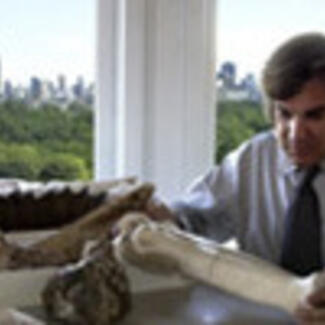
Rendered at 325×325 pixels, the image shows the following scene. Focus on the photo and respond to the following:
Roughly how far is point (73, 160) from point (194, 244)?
914 millimetres

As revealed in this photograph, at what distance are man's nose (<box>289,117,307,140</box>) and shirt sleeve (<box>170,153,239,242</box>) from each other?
0.29 meters

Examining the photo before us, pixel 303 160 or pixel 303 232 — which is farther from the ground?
pixel 303 160

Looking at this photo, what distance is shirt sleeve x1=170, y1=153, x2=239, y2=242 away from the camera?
1.91m

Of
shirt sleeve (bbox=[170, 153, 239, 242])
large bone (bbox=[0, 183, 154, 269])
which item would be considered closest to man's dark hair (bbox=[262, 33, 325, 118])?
shirt sleeve (bbox=[170, 153, 239, 242])

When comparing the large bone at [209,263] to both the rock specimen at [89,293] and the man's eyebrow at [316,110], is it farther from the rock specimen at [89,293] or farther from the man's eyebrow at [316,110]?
the man's eyebrow at [316,110]

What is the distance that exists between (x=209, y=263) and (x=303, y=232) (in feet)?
1.38

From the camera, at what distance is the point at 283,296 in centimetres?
132

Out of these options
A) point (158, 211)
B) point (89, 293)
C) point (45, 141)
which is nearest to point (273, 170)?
point (158, 211)

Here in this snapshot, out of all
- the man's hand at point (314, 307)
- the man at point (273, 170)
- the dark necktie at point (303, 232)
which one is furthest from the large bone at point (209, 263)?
the dark necktie at point (303, 232)

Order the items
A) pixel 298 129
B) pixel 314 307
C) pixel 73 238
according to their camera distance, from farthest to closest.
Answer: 1. pixel 298 129
2. pixel 73 238
3. pixel 314 307

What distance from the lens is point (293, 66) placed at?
5.77 feet

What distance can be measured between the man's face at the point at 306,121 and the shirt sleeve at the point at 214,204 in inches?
10.4

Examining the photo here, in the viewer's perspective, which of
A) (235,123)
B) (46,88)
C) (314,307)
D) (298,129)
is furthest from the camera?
(235,123)

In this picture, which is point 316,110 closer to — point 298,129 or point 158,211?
point 298,129
